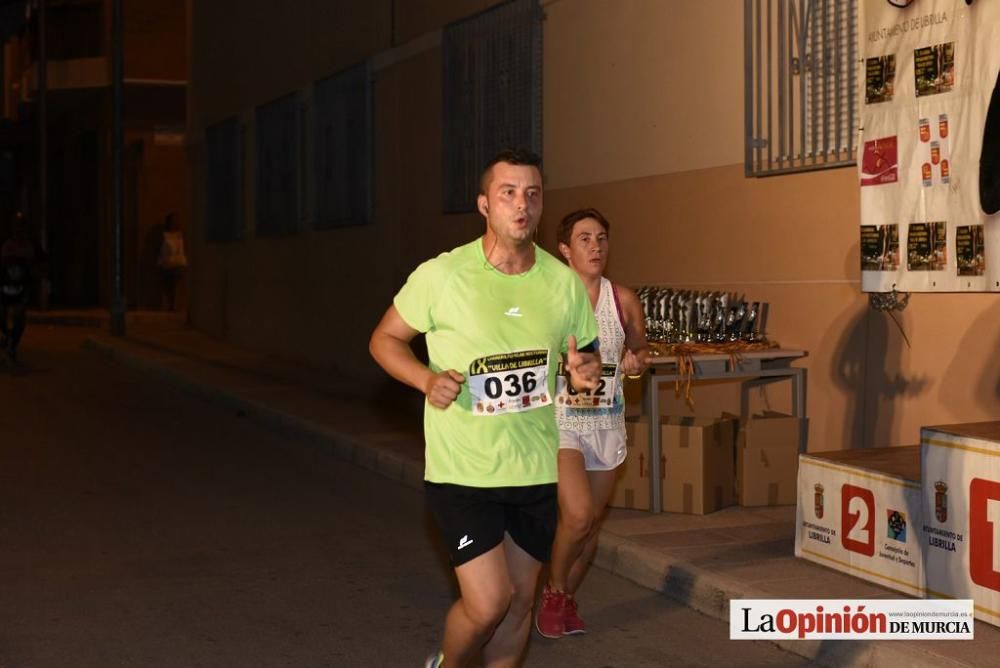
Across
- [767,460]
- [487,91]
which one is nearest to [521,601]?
[767,460]

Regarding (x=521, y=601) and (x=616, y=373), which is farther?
(x=616, y=373)

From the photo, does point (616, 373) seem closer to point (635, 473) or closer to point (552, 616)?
point (552, 616)

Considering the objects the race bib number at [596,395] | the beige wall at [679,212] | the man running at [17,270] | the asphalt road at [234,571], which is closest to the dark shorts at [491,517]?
the asphalt road at [234,571]

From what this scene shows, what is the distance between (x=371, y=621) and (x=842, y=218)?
171 inches

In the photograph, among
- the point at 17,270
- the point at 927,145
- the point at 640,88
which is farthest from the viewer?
the point at 17,270

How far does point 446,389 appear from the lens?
4801 mm

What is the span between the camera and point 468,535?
5.08 meters

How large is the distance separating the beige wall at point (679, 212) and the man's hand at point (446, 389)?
4731mm

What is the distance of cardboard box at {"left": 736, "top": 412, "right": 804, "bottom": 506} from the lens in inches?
384

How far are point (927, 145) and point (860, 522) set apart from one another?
191 centimetres

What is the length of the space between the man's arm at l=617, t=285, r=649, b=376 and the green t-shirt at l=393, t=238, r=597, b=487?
1.45 m

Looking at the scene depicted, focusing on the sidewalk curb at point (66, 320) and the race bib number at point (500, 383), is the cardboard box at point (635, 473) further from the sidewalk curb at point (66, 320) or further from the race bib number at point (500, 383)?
the sidewalk curb at point (66, 320)

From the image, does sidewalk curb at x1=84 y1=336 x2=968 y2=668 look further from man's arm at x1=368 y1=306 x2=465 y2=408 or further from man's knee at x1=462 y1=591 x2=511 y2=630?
man's arm at x1=368 y1=306 x2=465 y2=408

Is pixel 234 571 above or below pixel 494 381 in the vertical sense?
below
